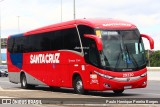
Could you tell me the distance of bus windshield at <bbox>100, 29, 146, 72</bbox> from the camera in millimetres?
20241

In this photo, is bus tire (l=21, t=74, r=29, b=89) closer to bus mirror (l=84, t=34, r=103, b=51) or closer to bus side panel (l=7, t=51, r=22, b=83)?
bus side panel (l=7, t=51, r=22, b=83)

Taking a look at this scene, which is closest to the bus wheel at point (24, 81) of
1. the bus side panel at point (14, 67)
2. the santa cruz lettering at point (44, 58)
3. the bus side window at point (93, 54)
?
the bus side panel at point (14, 67)

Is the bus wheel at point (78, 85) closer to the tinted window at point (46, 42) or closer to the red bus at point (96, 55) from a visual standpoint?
the red bus at point (96, 55)

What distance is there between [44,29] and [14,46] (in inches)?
200

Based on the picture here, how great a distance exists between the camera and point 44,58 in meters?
26.0

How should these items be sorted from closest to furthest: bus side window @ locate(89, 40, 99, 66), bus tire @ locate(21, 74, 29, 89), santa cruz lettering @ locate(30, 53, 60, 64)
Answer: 1. bus side window @ locate(89, 40, 99, 66)
2. santa cruz lettering @ locate(30, 53, 60, 64)
3. bus tire @ locate(21, 74, 29, 89)

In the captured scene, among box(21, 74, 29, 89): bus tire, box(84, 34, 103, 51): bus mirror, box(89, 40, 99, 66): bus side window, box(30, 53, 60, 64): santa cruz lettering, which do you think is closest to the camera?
box(84, 34, 103, 51): bus mirror

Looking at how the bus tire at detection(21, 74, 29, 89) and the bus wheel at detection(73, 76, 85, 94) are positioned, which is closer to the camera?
the bus wheel at detection(73, 76, 85, 94)

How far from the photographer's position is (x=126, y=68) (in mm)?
20312

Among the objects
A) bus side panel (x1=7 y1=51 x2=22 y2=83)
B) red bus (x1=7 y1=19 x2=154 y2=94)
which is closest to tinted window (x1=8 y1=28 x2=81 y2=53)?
red bus (x1=7 y1=19 x2=154 y2=94)

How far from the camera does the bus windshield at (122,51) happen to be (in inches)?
797

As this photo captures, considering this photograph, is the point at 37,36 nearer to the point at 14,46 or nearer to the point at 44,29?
the point at 44,29

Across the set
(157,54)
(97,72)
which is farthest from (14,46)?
(157,54)

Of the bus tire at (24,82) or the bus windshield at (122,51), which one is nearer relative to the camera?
the bus windshield at (122,51)
